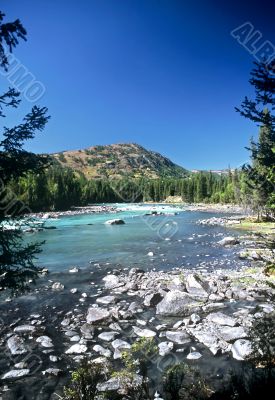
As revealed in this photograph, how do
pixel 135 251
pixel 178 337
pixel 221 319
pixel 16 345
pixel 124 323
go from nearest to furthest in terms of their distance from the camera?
pixel 16 345
pixel 178 337
pixel 221 319
pixel 124 323
pixel 135 251

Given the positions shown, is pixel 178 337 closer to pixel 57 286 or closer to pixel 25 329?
pixel 25 329

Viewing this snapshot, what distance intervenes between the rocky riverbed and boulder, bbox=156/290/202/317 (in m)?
0.05

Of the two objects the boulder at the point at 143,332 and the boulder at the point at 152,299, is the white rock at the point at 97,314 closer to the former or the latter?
the boulder at the point at 143,332

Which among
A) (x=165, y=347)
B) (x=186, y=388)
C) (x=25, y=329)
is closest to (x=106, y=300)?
(x=25, y=329)

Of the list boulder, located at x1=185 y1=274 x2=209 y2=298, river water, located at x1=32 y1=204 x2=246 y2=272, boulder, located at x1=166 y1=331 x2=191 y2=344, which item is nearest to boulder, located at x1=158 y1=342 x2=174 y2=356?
boulder, located at x1=166 y1=331 x2=191 y2=344

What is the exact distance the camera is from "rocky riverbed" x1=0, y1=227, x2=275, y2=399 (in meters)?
11.0

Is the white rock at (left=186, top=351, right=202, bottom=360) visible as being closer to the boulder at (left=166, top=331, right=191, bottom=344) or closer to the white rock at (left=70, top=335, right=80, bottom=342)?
the boulder at (left=166, top=331, right=191, bottom=344)

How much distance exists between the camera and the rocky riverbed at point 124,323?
11.0 m

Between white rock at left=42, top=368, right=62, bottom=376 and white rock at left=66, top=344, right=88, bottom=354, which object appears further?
white rock at left=66, top=344, right=88, bottom=354

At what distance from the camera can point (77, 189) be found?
434 ft

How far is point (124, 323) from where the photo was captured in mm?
14547

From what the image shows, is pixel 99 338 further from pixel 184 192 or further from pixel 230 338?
pixel 184 192

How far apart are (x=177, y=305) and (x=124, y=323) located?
2924mm

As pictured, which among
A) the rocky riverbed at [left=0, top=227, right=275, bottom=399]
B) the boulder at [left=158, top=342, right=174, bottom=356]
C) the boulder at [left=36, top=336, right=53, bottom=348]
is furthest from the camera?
the boulder at [left=36, top=336, right=53, bottom=348]
